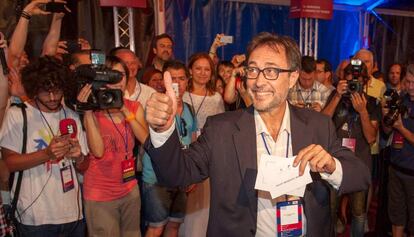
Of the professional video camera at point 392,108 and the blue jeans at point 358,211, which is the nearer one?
the professional video camera at point 392,108

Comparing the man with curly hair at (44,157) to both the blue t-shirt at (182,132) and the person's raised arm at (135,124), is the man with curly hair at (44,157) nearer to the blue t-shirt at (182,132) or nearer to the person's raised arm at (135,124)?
the person's raised arm at (135,124)

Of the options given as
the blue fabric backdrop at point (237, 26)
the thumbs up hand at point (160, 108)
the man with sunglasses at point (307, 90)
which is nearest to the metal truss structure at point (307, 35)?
the blue fabric backdrop at point (237, 26)

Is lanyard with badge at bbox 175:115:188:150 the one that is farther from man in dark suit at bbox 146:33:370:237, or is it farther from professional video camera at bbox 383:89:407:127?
professional video camera at bbox 383:89:407:127

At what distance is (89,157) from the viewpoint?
2506 millimetres

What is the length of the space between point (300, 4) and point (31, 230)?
18.0 ft

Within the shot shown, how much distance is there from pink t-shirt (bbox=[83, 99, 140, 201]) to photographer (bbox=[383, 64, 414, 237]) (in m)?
2.21

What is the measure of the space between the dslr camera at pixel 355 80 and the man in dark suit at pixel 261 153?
1550 mm

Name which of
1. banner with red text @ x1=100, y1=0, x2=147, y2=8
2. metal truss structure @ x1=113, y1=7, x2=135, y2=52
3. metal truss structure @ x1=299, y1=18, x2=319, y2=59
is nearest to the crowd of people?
banner with red text @ x1=100, y1=0, x2=147, y2=8

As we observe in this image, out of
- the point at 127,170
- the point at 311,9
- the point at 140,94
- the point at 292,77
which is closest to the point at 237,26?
the point at 311,9

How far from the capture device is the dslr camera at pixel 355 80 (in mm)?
3191

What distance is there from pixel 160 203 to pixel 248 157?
162cm

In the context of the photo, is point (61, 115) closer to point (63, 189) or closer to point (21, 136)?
point (21, 136)

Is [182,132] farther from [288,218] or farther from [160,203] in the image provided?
[288,218]

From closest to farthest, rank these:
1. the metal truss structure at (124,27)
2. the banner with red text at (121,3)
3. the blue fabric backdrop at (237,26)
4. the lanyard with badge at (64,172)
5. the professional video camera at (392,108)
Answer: the lanyard with badge at (64,172), the professional video camera at (392,108), the banner with red text at (121,3), the metal truss structure at (124,27), the blue fabric backdrop at (237,26)
